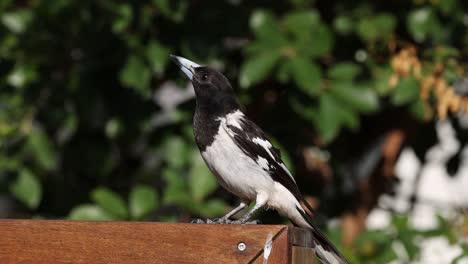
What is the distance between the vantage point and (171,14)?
3.96 m

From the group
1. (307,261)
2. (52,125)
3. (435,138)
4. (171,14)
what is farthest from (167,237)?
(435,138)

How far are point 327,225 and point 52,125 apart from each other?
1.41 meters

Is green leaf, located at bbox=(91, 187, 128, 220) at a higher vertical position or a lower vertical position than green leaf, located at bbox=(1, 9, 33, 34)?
lower

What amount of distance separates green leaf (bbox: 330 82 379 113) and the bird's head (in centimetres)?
92

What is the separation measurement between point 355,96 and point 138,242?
2.02 m

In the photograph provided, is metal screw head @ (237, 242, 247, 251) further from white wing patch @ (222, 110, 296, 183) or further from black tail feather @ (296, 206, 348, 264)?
white wing patch @ (222, 110, 296, 183)

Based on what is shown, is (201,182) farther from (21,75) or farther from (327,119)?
(21,75)

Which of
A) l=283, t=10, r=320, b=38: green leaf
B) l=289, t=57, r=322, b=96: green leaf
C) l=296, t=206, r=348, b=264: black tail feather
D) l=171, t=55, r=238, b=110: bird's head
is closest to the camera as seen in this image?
l=296, t=206, r=348, b=264: black tail feather

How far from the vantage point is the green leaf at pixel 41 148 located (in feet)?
13.8

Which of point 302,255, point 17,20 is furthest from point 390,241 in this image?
point 302,255

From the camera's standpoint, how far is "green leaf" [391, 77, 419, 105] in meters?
4.03

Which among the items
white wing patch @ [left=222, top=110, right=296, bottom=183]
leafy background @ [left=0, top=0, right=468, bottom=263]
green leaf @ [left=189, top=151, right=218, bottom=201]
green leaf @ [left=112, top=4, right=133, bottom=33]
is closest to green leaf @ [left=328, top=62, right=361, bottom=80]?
leafy background @ [left=0, top=0, right=468, bottom=263]

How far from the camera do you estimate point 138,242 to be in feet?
7.25

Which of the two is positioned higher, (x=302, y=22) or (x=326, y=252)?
(x=302, y=22)
